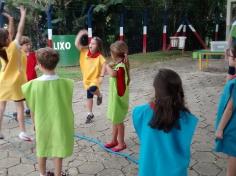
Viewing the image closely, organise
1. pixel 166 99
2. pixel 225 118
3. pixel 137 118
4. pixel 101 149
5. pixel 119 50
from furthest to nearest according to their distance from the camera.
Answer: pixel 101 149 < pixel 119 50 < pixel 225 118 < pixel 137 118 < pixel 166 99

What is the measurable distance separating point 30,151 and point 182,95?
264cm

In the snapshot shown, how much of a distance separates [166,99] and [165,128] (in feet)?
0.68

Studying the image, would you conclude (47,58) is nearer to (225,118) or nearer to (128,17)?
(225,118)

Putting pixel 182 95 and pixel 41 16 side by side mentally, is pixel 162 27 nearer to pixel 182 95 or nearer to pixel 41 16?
pixel 41 16

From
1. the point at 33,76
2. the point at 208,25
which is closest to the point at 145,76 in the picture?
the point at 33,76

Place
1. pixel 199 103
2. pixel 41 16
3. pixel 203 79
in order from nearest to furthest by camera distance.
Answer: pixel 199 103
pixel 203 79
pixel 41 16

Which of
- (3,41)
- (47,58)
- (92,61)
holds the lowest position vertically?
(92,61)

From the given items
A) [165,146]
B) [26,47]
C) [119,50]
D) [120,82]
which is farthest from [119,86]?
[26,47]

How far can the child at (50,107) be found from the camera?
3449 mm

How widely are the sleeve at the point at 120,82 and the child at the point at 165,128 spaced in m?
1.60

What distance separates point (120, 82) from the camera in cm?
429

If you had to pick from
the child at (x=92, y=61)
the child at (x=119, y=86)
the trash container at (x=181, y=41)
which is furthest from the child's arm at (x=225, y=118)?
the trash container at (x=181, y=41)

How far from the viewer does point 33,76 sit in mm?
5965

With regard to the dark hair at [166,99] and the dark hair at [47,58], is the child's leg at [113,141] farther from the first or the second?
the dark hair at [166,99]
